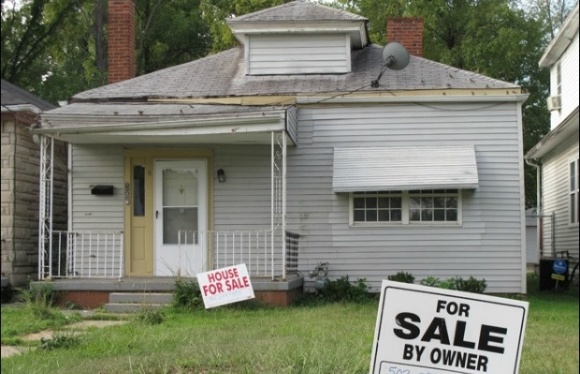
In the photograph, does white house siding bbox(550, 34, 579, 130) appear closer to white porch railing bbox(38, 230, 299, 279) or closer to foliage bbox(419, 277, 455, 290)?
foliage bbox(419, 277, 455, 290)

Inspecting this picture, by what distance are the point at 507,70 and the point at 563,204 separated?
1.00 meters

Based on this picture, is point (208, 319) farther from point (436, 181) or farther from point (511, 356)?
point (511, 356)

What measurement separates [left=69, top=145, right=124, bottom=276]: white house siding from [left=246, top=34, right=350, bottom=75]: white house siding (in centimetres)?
250

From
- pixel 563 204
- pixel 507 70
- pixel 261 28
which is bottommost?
pixel 563 204

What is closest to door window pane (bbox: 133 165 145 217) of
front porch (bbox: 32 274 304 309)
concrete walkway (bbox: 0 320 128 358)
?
front porch (bbox: 32 274 304 309)

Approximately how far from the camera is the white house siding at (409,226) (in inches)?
416

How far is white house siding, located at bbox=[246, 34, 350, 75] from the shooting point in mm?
10648

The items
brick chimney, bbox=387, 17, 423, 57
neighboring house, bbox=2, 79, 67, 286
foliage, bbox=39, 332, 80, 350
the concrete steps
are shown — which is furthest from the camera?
the concrete steps

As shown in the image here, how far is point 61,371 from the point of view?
14.0 ft

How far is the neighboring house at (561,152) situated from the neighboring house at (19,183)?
1.35 meters

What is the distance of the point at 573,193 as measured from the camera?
1.77 metres

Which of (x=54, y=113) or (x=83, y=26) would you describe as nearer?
(x=83, y=26)

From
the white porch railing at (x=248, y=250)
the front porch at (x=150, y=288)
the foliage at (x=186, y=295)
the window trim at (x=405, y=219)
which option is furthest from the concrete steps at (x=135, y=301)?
the window trim at (x=405, y=219)

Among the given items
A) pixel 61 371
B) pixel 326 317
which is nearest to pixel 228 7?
pixel 61 371
